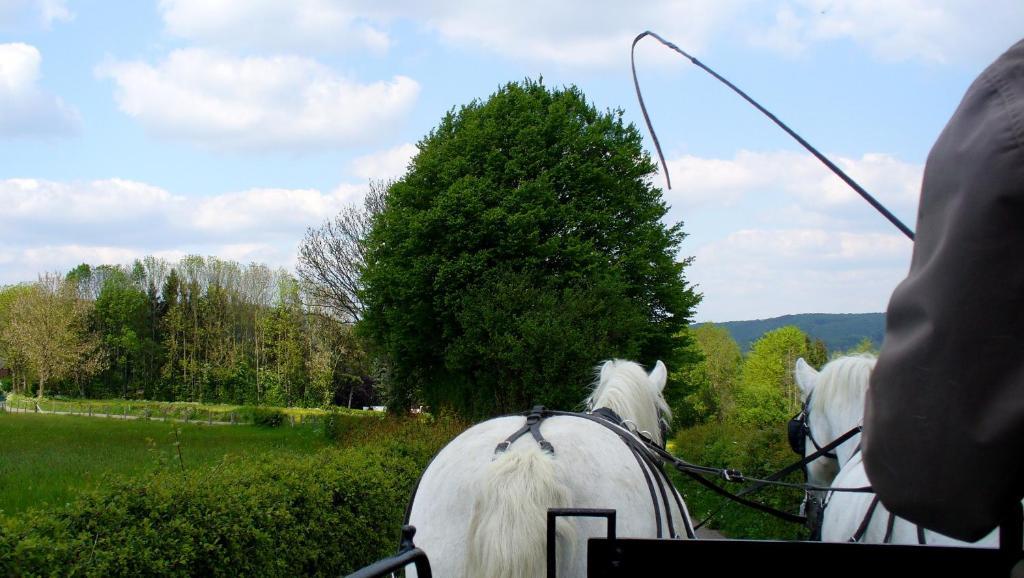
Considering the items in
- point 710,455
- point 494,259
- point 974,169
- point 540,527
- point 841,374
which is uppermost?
point 494,259

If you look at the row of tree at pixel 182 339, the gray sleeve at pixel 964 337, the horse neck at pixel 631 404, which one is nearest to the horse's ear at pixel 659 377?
the horse neck at pixel 631 404

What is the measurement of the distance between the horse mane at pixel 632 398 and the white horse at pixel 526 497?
0.68 meters

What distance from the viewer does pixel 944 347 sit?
3.38 ft

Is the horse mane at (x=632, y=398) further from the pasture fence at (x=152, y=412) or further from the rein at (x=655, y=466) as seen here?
the pasture fence at (x=152, y=412)

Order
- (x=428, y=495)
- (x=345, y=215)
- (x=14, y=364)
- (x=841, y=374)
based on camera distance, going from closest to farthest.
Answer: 1. (x=428, y=495)
2. (x=841, y=374)
3. (x=345, y=215)
4. (x=14, y=364)

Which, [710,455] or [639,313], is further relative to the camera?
[639,313]

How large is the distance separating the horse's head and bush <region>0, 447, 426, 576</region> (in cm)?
431

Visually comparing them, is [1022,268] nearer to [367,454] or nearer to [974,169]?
[974,169]

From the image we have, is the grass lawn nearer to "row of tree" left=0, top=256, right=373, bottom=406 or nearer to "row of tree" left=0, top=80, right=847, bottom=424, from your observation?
"row of tree" left=0, top=80, right=847, bottom=424

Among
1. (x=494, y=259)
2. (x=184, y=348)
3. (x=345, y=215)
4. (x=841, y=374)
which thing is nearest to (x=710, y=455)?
(x=494, y=259)

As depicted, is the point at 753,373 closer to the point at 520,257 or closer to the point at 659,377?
the point at 520,257

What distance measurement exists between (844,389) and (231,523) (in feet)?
15.2

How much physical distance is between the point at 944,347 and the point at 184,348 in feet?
226

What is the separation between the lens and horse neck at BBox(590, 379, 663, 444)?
465 centimetres
